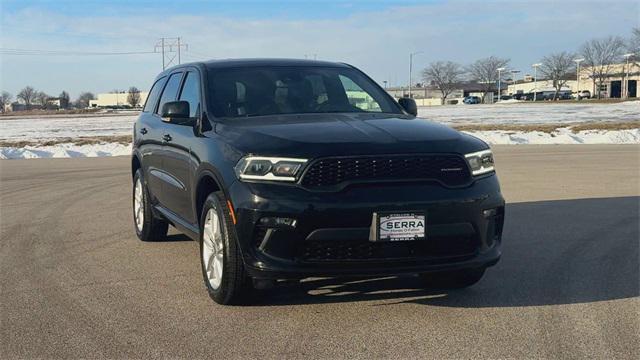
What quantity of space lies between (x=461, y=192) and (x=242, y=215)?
1.45 m

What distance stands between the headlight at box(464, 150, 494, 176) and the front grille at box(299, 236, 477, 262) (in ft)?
1.91

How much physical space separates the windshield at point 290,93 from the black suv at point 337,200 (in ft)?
0.73

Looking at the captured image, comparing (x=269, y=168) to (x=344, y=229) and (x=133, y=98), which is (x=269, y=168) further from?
(x=133, y=98)

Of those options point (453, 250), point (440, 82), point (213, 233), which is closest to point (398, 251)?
point (453, 250)

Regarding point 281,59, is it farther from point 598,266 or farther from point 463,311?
point 598,266

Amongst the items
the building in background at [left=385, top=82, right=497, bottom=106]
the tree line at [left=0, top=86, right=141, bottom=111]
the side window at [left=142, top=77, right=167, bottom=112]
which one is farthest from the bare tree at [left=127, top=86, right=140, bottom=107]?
the side window at [left=142, top=77, right=167, bottom=112]

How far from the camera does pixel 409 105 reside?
6.28 meters

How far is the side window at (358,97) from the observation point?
19.6ft

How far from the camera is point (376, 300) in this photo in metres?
4.96

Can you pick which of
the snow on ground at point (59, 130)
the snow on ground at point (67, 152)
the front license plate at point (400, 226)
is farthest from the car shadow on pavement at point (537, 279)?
the snow on ground at point (59, 130)

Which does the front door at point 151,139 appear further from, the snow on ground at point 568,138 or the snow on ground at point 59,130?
the snow on ground at point 59,130

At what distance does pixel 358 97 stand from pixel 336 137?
1.64 meters

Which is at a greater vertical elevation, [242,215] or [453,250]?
[242,215]

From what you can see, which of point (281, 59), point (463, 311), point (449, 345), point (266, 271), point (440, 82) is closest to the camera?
point (449, 345)
